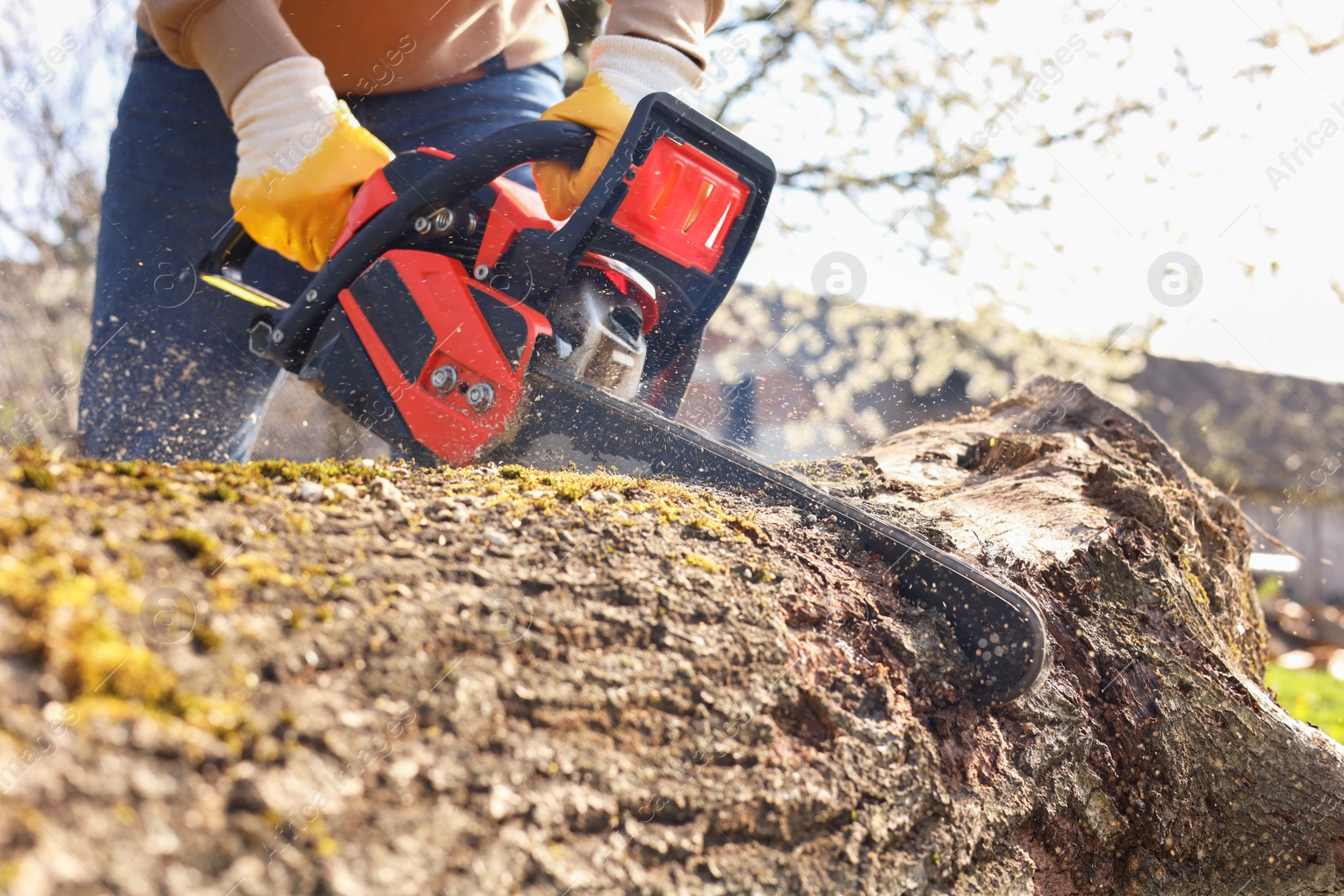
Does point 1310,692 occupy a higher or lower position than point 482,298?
lower

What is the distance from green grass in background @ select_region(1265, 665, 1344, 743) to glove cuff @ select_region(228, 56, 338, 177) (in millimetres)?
5366

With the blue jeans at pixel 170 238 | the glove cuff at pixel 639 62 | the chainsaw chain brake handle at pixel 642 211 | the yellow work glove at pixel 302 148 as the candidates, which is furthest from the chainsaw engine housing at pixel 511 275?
the blue jeans at pixel 170 238

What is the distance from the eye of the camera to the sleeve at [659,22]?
2.38m

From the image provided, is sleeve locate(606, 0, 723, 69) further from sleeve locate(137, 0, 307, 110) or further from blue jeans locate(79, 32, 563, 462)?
sleeve locate(137, 0, 307, 110)

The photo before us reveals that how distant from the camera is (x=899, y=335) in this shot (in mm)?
7027

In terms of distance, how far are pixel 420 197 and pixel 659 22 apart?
909mm

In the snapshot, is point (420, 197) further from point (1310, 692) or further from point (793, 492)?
point (1310, 692)

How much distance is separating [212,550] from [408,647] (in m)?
0.22

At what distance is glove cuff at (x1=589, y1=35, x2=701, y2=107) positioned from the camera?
2.29 metres

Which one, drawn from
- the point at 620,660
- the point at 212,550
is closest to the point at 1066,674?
the point at 620,660

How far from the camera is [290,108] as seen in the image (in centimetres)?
226

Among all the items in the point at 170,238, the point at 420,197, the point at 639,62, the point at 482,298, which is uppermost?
the point at 639,62

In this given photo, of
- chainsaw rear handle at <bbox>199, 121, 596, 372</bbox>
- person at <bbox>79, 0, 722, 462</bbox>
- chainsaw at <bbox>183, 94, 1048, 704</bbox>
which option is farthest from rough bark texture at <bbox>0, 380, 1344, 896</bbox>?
person at <bbox>79, 0, 722, 462</bbox>

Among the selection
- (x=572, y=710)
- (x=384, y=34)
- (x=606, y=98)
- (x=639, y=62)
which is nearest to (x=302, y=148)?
(x=384, y=34)
